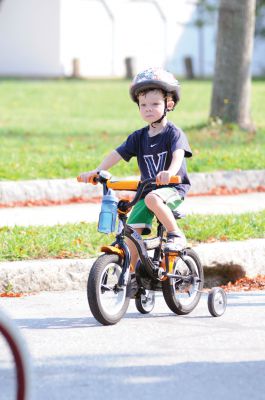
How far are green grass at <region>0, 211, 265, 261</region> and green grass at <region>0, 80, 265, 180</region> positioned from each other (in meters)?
3.35

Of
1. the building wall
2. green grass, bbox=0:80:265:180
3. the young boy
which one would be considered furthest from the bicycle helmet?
the building wall

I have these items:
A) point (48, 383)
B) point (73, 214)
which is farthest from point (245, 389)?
point (73, 214)

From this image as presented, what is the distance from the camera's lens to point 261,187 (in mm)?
13383

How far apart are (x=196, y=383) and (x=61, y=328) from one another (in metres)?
1.47

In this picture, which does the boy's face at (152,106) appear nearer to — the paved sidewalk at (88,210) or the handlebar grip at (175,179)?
the handlebar grip at (175,179)

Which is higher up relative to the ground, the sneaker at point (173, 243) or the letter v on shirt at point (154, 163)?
the letter v on shirt at point (154, 163)

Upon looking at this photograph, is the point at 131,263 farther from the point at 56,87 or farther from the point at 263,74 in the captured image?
the point at 263,74

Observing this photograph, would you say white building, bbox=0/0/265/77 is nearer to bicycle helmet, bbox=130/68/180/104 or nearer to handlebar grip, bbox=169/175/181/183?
bicycle helmet, bbox=130/68/180/104

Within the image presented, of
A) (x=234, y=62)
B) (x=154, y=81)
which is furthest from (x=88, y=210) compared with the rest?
(x=234, y=62)

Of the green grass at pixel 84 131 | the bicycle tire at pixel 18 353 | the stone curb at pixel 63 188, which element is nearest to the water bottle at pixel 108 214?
the bicycle tire at pixel 18 353

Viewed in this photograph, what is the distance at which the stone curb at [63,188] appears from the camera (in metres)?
11.9

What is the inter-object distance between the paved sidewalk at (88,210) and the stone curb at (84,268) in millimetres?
1591

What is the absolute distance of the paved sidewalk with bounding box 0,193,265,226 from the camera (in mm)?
10609

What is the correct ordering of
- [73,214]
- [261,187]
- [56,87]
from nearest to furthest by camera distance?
1. [73,214]
2. [261,187]
3. [56,87]
